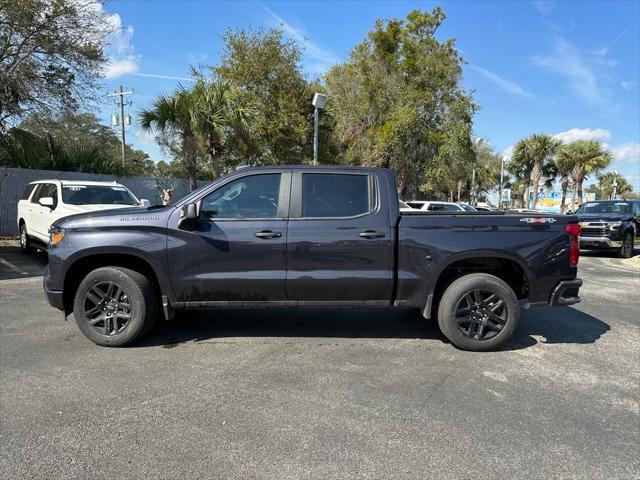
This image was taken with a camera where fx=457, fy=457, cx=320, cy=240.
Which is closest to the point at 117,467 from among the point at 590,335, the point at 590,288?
the point at 590,335

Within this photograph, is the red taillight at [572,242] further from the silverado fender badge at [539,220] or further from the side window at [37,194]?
the side window at [37,194]

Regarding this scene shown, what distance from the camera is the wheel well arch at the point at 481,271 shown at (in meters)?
4.93

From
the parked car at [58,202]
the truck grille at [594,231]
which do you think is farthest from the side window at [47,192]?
the truck grille at [594,231]

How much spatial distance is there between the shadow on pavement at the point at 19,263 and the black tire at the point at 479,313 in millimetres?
8088

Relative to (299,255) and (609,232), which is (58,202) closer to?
(299,255)

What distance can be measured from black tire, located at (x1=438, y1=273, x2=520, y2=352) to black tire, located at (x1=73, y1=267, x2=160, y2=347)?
312 centimetres

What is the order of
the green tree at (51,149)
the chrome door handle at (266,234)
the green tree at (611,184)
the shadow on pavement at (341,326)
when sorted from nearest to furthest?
the chrome door handle at (266,234)
the shadow on pavement at (341,326)
the green tree at (51,149)
the green tree at (611,184)

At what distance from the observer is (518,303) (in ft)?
16.0

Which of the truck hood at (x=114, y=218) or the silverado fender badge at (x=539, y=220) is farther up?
the silverado fender badge at (x=539, y=220)

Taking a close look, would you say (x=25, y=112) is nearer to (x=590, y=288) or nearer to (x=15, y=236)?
(x=15, y=236)

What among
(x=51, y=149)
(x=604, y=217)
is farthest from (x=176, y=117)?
(x=604, y=217)

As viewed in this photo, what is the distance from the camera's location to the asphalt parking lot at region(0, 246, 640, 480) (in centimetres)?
284

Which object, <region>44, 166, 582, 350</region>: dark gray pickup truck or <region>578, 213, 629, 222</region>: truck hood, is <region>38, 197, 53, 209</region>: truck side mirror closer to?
<region>44, 166, 582, 350</region>: dark gray pickup truck

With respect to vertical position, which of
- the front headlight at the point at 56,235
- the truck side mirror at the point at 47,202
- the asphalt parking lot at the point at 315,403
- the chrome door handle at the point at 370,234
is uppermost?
the truck side mirror at the point at 47,202
